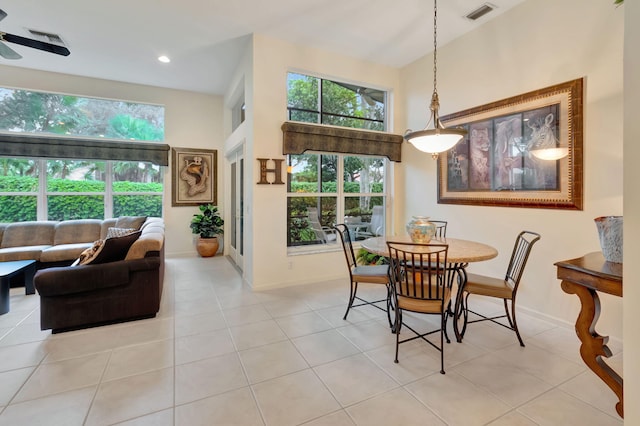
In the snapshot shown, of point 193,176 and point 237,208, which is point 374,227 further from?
point 193,176

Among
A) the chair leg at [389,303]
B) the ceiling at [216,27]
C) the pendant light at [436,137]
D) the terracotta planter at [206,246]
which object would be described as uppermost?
the ceiling at [216,27]

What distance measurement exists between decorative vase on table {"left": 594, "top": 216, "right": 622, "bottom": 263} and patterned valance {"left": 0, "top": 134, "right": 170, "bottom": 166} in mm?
6447

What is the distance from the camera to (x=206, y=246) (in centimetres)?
604

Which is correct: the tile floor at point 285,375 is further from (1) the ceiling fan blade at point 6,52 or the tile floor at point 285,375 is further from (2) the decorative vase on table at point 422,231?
(1) the ceiling fan blade at point 6,52

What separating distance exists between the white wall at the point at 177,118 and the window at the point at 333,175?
276 centimetres

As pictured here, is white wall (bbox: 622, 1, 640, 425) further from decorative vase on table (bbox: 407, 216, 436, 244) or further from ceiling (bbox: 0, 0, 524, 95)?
ceiling (bbox: 0, 0, 524, 95)

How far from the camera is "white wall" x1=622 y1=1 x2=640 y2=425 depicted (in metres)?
1.10

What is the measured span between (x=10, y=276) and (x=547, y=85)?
612 centimetres

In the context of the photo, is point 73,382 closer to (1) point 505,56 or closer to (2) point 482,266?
(2) point 482,266

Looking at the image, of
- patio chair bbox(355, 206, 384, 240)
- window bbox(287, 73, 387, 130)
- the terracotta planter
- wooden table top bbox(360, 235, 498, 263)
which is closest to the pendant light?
wooden table top bbox(360, 235, 498, 263)

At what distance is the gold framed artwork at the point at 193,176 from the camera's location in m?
6.07

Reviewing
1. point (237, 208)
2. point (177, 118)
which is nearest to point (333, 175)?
point (237, 208)

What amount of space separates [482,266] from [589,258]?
2.06 m

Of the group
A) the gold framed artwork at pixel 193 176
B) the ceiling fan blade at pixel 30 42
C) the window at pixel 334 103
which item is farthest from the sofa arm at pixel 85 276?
the gold framed artwork at pixel 193 176
